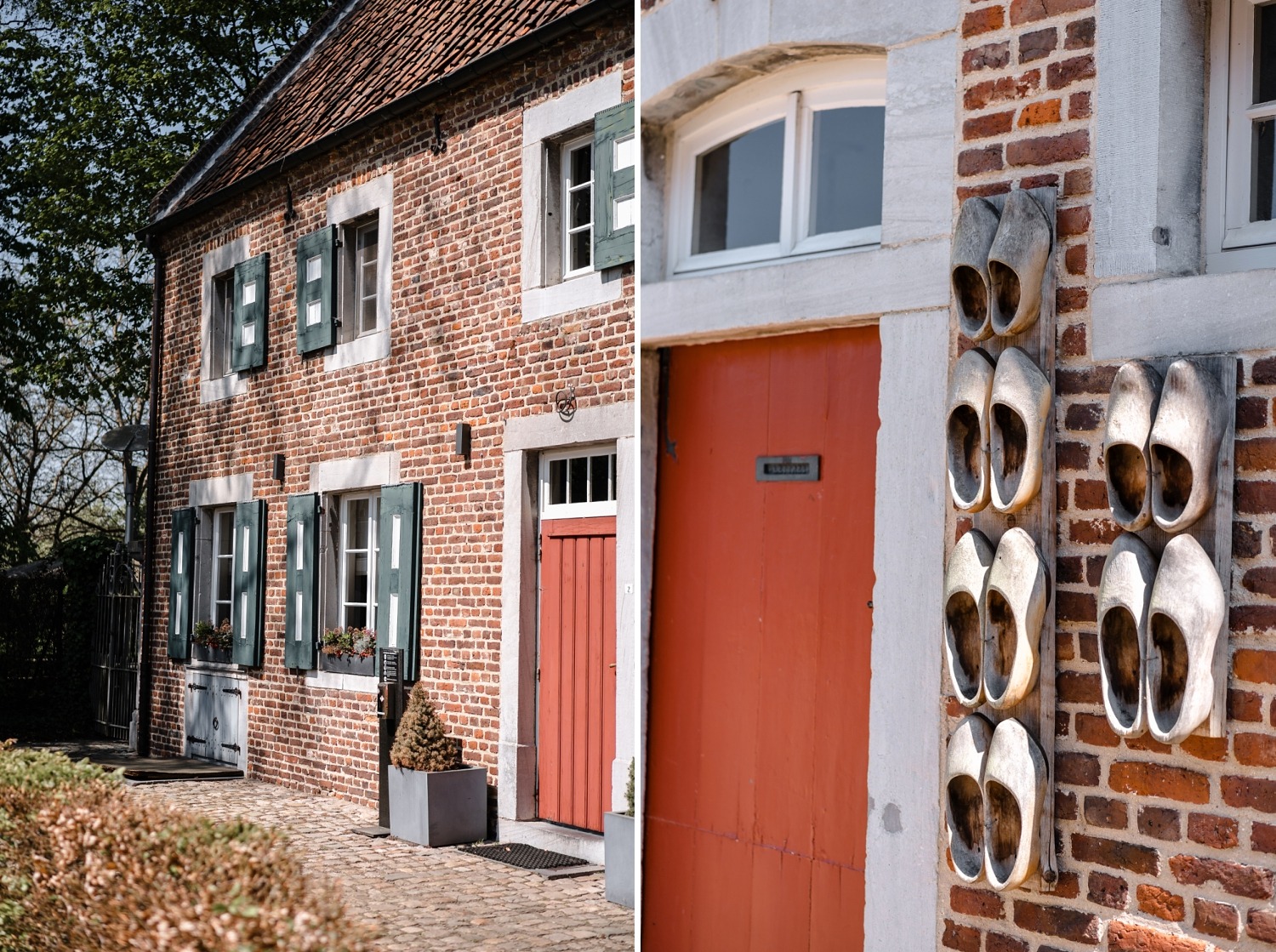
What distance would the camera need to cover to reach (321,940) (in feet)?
5.91

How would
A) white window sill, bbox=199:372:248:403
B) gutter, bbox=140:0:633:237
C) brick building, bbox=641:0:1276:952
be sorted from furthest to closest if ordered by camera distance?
white window sill, bbox=199:372:248:403 < gutter, bbox=140:0:633:237 < brick building, bbox=641:0:1276:952

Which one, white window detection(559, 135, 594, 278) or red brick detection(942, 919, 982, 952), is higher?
white window detection(559, 135, 594, 278)

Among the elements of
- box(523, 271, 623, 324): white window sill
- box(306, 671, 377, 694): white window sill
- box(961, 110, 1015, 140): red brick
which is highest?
box(961, 110, 1015, 140): red brick

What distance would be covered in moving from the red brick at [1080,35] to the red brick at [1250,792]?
3.82ft

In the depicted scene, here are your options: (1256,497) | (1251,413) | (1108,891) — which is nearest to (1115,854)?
(1108,891)

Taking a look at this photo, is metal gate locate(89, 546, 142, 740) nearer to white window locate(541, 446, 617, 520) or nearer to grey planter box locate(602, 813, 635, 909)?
white window locate(541, 446, 617, 520)

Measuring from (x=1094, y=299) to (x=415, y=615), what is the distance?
125 cm

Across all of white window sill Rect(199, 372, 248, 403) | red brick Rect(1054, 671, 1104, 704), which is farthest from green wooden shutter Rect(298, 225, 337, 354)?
red brick Rect(1054, 671, 1104, 704)

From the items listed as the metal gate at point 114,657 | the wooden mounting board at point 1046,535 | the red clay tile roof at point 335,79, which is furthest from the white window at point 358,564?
the wooden mounting board at point 1046,535

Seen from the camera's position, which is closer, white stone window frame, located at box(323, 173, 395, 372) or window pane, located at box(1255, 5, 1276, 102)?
window pane, located at box(1255, 5, 1276, 102)

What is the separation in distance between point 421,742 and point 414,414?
25.9 inches

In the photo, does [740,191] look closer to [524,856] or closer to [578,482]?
[578,482]

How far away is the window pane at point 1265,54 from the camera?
1.74m

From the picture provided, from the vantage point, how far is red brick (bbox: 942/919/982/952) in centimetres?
196
